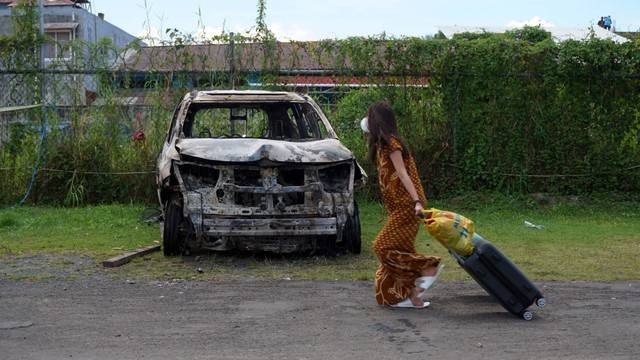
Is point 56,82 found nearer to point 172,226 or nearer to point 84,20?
point 172,226

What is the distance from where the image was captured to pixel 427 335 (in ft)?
20.1

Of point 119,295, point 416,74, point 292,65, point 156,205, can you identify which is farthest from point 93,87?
point 119,295

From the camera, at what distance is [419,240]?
10.6 meters

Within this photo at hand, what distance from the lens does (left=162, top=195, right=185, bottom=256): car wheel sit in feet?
29.6

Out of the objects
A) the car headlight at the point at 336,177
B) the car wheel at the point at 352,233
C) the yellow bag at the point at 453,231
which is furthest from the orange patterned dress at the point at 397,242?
the car wheel at the point at 352,233

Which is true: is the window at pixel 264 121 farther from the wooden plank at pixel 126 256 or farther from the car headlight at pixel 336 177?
the wooden plank at pixel 126 256

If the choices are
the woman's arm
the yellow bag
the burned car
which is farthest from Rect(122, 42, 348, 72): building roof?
the yellow bag

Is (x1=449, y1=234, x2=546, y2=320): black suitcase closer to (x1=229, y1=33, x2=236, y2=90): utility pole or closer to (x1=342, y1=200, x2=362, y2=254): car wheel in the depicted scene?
(x1=342, y1=200, x2=362, y2=254): car wheel

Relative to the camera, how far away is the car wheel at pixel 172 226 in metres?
9.02

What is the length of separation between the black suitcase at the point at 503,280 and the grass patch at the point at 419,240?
173 centimetres

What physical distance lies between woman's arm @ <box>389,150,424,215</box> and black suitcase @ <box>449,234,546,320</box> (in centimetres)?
53

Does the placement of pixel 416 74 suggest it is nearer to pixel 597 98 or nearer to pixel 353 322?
pixel 597 98

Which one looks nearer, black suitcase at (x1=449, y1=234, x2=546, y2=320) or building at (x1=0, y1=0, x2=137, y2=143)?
black suitcase at (x1=449, y1=234, x2=546, y2=320)

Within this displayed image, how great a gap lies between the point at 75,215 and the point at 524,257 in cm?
641
